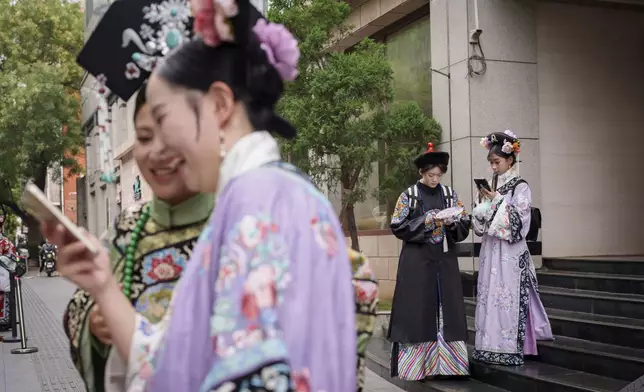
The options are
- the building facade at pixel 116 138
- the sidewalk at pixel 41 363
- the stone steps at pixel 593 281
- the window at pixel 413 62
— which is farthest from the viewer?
the window at pixel 413 62

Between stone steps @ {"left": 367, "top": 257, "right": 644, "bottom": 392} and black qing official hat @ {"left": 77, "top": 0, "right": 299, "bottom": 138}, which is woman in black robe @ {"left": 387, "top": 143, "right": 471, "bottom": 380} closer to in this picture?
stone steps @ {"left": 367, "top": 257, "right": 644, "bottom": 392}

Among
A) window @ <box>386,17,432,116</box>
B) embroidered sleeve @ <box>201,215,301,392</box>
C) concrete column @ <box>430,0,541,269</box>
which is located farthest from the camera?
window @ <box>386,17,432,116</box>

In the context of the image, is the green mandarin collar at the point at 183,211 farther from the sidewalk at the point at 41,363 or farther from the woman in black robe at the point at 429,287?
the woman in black robe at the point at 429,287

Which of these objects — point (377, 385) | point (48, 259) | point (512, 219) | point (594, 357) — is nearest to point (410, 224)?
point (512, 219)

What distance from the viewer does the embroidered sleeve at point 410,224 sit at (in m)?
6.75

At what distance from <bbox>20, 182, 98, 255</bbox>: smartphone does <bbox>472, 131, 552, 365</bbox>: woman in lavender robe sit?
221 inches

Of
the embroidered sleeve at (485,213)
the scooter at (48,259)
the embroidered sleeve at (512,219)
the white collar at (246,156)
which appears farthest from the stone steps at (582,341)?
the scooter at (48,259)

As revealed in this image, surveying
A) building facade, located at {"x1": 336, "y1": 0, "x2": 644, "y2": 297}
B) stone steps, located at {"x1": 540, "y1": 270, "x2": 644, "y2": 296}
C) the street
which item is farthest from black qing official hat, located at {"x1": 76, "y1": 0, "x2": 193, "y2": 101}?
building facade, located at {"x1": 336, "y1": 0, "x2": 644, "y2": 297}

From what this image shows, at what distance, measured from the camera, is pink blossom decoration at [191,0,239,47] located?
1401 mm

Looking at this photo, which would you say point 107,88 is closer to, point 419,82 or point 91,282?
point 91,282

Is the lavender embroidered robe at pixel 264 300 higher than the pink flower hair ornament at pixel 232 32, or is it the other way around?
the pink flower hair ornament at pixel 232 32

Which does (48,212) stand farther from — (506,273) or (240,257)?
(506,273)

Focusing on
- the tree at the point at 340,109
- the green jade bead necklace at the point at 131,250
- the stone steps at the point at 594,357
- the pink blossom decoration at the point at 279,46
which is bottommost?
the stone steps at the point at 594,357

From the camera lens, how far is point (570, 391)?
5754 mm
